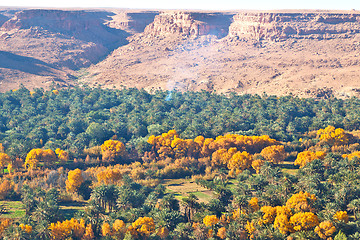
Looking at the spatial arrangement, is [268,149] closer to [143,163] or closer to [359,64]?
[143,163]

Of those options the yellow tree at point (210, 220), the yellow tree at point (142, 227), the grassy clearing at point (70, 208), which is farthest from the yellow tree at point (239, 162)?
the yellow tree at point (142, 227)

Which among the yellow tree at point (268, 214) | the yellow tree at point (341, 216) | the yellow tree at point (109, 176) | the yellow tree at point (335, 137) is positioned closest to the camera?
the yellow tree at point (341, 216)

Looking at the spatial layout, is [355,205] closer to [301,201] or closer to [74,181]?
[301,201]

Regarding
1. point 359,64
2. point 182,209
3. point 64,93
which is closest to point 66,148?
point 182,209

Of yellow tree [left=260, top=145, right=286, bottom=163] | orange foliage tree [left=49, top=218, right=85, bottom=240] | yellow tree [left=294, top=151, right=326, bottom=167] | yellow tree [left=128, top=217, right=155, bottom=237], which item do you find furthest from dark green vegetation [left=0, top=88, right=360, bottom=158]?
yellow tree [left=128, top=217, right=155, bottom=237]

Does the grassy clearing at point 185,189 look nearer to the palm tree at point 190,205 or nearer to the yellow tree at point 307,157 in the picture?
the palm tree at point 190,205

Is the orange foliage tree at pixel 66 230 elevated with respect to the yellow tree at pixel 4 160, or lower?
elevated

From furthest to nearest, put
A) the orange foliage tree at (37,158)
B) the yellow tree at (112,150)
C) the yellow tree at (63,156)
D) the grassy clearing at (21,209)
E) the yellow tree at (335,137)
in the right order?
the yellow tree at (335,137)
the yellow tree at (112,150)
the yellow tree at (63,156)
the orange foliage tree at (37,158)
the grassy clearing at (21,209)
